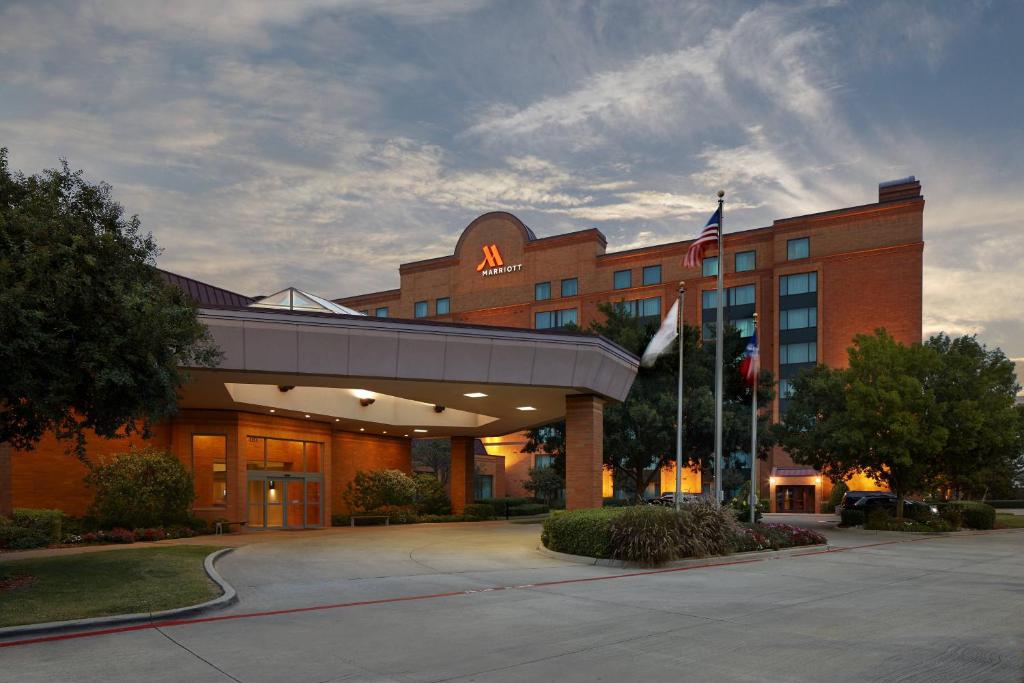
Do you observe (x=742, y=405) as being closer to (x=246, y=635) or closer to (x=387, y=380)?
(x=387, y=380)

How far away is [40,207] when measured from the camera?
13.8 metres

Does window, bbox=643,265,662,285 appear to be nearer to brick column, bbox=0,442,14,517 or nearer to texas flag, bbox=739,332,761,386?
texas flag, bbox=739,332,761,386

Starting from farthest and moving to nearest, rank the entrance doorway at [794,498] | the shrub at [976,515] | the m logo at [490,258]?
the m logo at [490,258]
the entrance doorway at [794,498]
the shrub at [976,515]

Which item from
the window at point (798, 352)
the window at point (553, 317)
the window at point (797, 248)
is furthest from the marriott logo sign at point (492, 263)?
the window at point (798, 352)

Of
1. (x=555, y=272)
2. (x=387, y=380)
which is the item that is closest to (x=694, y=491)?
(x=555, y=272)

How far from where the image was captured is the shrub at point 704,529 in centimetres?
2091

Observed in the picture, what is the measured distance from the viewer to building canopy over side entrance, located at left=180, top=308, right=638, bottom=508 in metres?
21.4

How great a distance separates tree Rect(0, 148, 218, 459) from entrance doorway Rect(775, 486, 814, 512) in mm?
64652

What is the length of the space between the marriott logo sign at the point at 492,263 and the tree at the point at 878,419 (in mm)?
50238

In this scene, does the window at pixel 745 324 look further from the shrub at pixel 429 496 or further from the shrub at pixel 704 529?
the shrub at pixel 704 529

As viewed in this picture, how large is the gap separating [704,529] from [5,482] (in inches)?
739

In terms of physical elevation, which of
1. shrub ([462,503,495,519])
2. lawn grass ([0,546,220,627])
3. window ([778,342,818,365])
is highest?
window ([778,342,818,365])

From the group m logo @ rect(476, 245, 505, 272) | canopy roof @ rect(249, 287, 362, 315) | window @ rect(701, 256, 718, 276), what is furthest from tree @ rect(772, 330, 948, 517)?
m logo @ rect(476, 245, 505, 272)

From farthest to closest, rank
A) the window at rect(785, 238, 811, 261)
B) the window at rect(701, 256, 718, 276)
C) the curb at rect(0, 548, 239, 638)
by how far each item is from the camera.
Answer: the window at rect(701, 256, 718, 276)
the window at rect(785, 238, 811, 261)
the curb at rect(0, 548, 239, 638)
